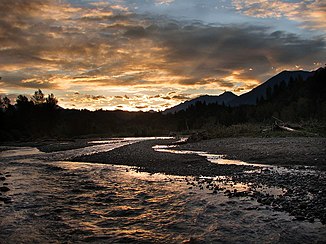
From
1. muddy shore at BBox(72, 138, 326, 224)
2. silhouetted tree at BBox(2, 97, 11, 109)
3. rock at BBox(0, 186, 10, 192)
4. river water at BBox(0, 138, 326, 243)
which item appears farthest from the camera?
silhouetted tree at BBox(2, 97, 11, 109)

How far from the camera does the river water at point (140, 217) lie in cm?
846

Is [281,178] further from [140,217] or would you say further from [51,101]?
[51,101]

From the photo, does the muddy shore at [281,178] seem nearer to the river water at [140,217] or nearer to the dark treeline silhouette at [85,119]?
the river water at [140,217]

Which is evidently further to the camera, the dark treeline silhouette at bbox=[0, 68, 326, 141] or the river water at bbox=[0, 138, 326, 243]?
the dark treeline silhouette at bbox=[0, 68, 326, 141]

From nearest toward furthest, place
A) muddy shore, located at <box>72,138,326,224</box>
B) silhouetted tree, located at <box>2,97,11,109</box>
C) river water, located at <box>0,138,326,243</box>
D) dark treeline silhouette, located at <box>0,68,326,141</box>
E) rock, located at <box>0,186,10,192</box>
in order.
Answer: river water, located at <box>0,138,326,243</box> → muddy shore, located at <box>72,138,326,224</box> → rock, located at <box>0,186,10,192</box> → dark treeline silhouette, located at <box>0,68,326,141</box> → silhouetted tree, located at <box>2,97,11,109</box>

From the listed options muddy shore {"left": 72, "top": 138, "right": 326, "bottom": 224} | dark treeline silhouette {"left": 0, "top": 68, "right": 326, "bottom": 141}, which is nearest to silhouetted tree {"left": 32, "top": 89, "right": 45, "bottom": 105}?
dark treeline silhouette {"left": 0, "top": 68, "right": 326, "bottom": 141}

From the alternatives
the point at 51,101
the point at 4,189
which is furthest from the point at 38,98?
the point at 4,189

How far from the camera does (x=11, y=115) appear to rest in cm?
12100

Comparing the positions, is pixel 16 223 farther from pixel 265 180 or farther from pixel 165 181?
pixel 265 180

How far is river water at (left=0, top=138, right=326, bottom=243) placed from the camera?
8.46 metres

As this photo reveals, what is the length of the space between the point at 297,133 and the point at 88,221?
3665 centimetres

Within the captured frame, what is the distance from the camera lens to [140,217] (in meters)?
10.5

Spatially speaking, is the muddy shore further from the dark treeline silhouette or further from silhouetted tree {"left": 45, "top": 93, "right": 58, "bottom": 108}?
silhouetted tree {"left": 45, "top": 93, "right": 58, "bottom": 108}

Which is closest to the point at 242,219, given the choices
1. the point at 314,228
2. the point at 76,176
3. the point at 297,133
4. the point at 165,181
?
the point at 314,228
